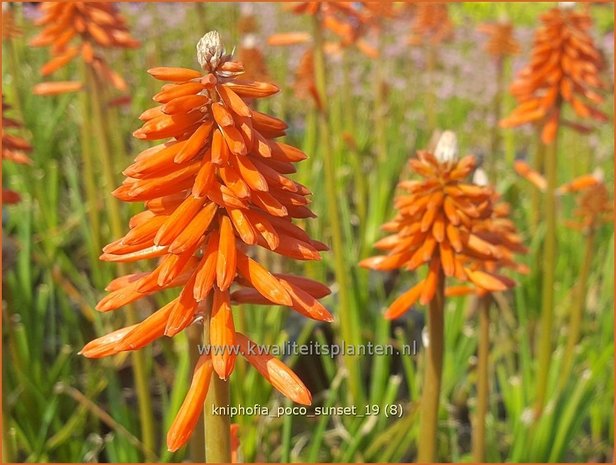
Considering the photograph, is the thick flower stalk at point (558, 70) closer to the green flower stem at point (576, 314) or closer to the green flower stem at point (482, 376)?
the green flower stem at point (576, 314)

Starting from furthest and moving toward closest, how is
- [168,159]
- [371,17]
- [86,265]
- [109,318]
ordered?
[371,17] → [86,265] → [109,318] → [168,159]

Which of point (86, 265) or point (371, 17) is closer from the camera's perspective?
point (86, 265)

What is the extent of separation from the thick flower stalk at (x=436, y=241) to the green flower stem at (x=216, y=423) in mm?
635

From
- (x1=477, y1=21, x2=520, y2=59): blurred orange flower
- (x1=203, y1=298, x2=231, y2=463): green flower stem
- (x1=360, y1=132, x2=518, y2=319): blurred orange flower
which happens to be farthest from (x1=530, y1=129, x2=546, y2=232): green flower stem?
(x1=203, y1=298, x2=231, y2=463): green flower stem

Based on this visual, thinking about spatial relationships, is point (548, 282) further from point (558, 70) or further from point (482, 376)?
point (558, 70)

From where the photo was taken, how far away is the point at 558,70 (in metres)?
3.11

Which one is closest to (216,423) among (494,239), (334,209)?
(494,239)

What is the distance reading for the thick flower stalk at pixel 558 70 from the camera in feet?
10.1

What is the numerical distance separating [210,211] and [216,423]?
1.37 ft

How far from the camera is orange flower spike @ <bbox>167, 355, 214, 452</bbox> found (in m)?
1.45

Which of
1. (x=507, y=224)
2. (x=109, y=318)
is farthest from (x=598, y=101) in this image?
(x=109, y=318)

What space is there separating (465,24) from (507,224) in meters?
7.14

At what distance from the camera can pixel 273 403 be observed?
281cm

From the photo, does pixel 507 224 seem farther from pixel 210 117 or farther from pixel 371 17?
pixel 371 17
